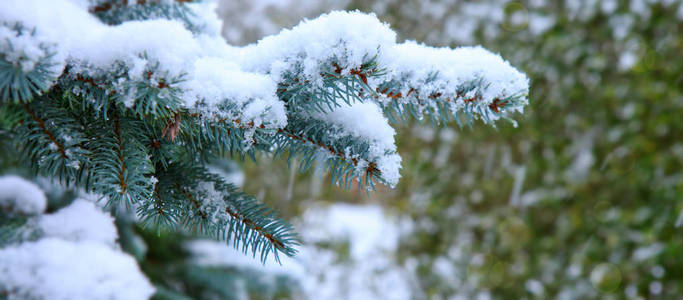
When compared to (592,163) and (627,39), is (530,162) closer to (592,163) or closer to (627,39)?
(592,163)

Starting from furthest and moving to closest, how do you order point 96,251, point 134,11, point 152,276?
Result: point 152,276, point 134,11, point 96,251

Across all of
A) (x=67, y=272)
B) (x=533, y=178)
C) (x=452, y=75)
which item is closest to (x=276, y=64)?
(x=452, y=75)

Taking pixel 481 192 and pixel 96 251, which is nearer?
pixel 96 251

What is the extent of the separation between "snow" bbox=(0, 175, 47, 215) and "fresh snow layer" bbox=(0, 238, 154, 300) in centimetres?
11

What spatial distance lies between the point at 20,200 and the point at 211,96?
493 mm

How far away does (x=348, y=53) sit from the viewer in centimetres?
40

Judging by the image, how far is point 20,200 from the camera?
0.66 metres

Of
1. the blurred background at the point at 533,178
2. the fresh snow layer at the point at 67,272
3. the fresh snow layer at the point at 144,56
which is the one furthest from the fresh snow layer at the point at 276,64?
the blurred background at the point at 533,178

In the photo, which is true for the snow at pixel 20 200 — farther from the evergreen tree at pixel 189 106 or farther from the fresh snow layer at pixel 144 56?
the fresh snow layer at pixel 144 56

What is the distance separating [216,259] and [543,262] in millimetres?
1835

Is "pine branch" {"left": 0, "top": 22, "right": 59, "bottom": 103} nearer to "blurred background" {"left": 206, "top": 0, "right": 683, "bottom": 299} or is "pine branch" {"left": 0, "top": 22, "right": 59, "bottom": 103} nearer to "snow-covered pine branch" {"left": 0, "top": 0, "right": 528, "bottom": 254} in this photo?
"snow-covered pine branch" {"left": 0, "top": 0, "right": 528, "bottom": 254}

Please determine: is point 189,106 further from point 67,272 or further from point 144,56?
point 67,272

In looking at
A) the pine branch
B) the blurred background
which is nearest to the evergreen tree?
the pine branch

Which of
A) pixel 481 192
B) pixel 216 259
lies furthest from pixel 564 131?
pixel 216 259
